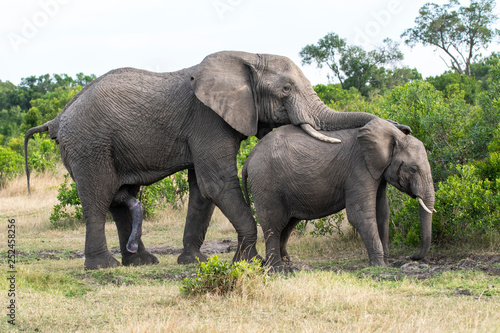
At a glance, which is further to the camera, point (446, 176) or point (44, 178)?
point (44, 178)

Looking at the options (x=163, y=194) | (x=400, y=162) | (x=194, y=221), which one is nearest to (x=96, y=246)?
(x=194, y=221)

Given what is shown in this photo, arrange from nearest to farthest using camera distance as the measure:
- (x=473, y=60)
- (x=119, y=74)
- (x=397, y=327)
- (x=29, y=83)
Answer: (x=397, y=327) < (x=119, y=74) < (x=473, y=60) < (x=29, y=83)

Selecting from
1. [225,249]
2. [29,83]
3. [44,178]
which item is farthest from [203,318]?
[29,83]

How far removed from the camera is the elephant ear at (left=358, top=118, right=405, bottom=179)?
302 inches

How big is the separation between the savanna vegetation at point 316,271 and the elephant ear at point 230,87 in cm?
188

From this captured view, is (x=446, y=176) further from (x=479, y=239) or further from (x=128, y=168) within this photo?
(x=128, y=168)

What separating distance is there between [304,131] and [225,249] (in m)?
3.27

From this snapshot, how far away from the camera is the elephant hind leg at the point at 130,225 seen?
8.88 metres

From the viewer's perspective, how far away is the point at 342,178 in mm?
7926

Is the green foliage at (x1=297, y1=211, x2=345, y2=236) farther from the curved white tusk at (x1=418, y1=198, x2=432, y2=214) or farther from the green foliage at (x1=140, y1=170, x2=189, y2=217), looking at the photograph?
the green foliage at (x1=140, y1=170, x2=189, y2=217)

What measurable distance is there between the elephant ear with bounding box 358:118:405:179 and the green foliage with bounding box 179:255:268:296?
212cm

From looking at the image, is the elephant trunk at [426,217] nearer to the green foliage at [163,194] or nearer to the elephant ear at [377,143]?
the elephant ear at [377,143]

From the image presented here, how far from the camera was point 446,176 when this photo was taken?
956 cm

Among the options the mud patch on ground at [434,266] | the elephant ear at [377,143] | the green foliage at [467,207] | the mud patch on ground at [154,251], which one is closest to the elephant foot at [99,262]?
the mud patch on ground at [154,251]
